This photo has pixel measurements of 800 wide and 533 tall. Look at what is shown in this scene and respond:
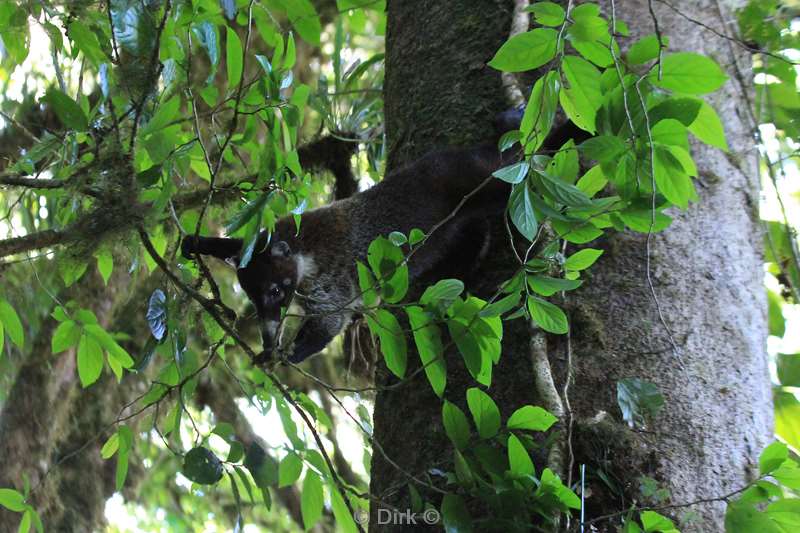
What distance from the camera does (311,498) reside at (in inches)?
70.2

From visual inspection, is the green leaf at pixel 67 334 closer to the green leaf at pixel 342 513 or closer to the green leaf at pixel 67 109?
the green leaf at pixel 67 109

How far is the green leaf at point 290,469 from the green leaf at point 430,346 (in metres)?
0.37

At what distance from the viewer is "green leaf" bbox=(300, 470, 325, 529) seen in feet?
5.82

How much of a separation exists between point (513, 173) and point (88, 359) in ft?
4.51

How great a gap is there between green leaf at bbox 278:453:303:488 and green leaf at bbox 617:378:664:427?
2.42 ft

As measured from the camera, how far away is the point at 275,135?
182cm

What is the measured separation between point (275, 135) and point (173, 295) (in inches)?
31.8

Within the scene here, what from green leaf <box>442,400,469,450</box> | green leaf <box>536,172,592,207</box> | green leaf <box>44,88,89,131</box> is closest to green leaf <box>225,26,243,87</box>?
green leaf <box>44,88,89,131</box>

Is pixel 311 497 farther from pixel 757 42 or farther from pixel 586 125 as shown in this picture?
pixel 757 42

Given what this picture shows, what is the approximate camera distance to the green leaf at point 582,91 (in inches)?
61.0

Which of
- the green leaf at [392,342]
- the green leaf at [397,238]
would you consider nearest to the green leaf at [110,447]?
the green leaf at [392,342]

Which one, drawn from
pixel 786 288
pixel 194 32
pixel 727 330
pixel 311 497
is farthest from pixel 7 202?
pixel 786 288

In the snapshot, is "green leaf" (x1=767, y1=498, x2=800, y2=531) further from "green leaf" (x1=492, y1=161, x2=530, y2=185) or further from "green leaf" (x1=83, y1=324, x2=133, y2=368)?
"green leaf" (x1=83, y1=324, x2=133, y2=368)

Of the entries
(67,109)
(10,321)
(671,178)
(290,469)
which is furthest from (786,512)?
(10,321)
